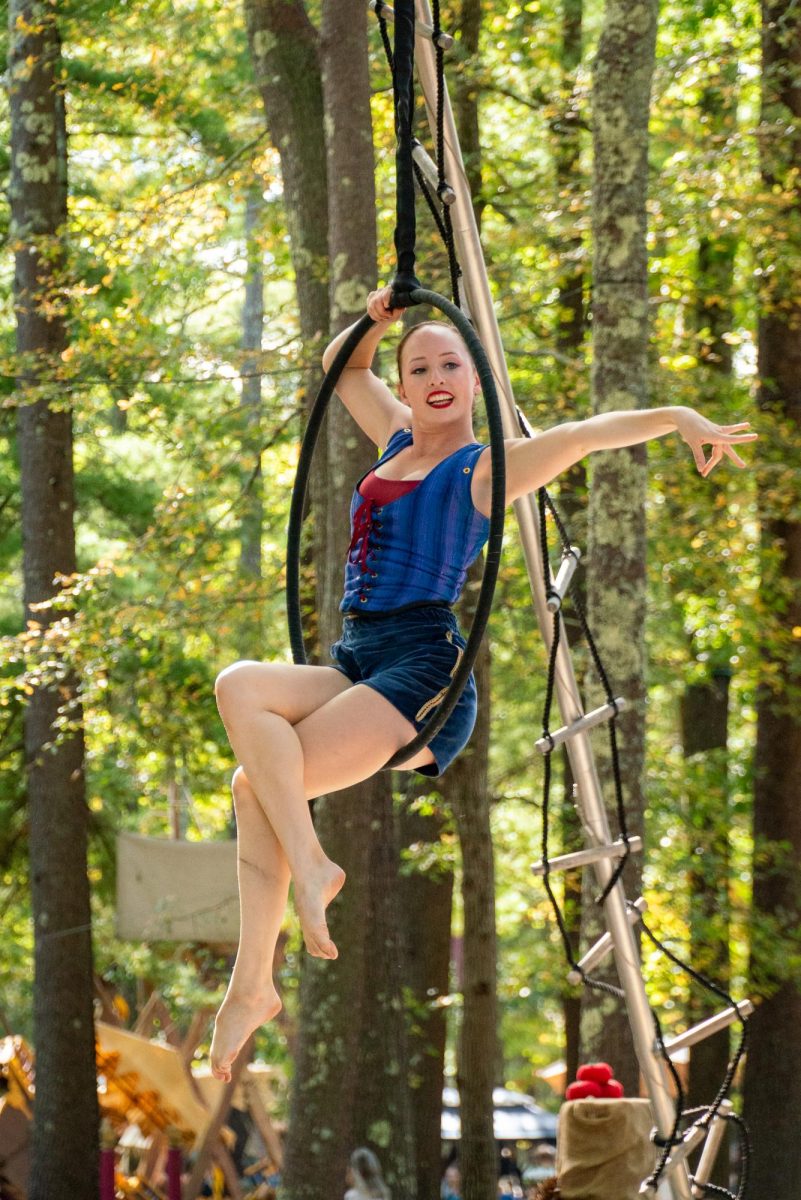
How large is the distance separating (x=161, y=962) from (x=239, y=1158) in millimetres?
1846

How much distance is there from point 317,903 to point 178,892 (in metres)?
7.30

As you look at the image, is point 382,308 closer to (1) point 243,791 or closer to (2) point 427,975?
(1) point 243,791

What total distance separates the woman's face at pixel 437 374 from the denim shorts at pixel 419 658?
0.44 meters

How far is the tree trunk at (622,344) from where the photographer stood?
7152 mm

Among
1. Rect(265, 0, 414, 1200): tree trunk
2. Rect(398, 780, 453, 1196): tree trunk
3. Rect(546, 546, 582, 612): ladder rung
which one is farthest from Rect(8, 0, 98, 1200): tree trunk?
Rect(546, 546, 582, 612): ladder rung

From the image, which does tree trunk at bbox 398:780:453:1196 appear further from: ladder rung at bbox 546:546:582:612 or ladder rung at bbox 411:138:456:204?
ladder rung at bbox 411:138:456:204

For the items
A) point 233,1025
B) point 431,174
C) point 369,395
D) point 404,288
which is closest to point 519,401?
point 431,174

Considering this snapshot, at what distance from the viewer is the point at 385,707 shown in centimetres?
346

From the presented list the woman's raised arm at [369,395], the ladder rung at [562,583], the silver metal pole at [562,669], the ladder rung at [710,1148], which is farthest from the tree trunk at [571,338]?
the woman's raised arm at [369,395]

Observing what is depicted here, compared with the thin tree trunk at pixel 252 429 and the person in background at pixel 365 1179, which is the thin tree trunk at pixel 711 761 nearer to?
the thin tree trunk at pixel 252 429

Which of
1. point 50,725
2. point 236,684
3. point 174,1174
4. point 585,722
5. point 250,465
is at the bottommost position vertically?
point 174,1174

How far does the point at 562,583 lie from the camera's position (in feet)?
15.4

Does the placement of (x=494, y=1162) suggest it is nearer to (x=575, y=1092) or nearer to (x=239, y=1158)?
(x=575, y=1092)

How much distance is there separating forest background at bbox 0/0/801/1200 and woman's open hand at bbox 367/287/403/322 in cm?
353
